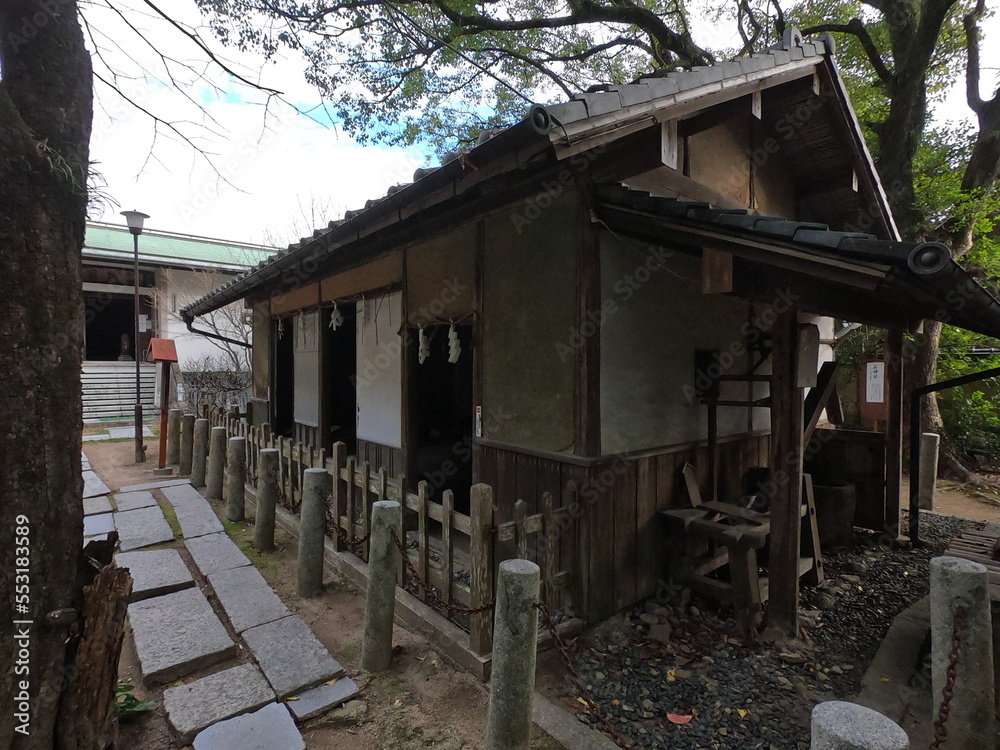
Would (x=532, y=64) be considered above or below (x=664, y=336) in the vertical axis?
above

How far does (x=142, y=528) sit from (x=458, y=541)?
13.3ft

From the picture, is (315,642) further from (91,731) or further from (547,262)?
(547,262)

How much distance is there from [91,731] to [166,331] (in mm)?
21812

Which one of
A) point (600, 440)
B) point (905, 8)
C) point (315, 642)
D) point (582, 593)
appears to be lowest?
point (315, 642)

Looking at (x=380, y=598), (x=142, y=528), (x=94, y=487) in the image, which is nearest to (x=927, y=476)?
(x=380, y=598)

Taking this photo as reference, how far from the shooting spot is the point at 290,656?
12.0 ft

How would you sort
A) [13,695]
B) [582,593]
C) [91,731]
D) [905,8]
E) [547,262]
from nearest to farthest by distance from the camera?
[13,695], [91,731], [582,593], [547,262], [905,8]

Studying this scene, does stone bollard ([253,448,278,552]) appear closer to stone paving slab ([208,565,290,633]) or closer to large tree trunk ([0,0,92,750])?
stone paving slab ([208,565,290,633])

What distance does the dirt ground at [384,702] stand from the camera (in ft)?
9.54

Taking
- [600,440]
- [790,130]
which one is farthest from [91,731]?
[790,130]

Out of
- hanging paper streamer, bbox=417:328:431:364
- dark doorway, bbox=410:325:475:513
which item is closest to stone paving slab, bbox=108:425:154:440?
dark doorway, bbox=410:325:475:513

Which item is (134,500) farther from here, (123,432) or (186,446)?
(123,432)

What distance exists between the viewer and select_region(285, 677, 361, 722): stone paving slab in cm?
312

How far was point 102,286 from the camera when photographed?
20625mm
